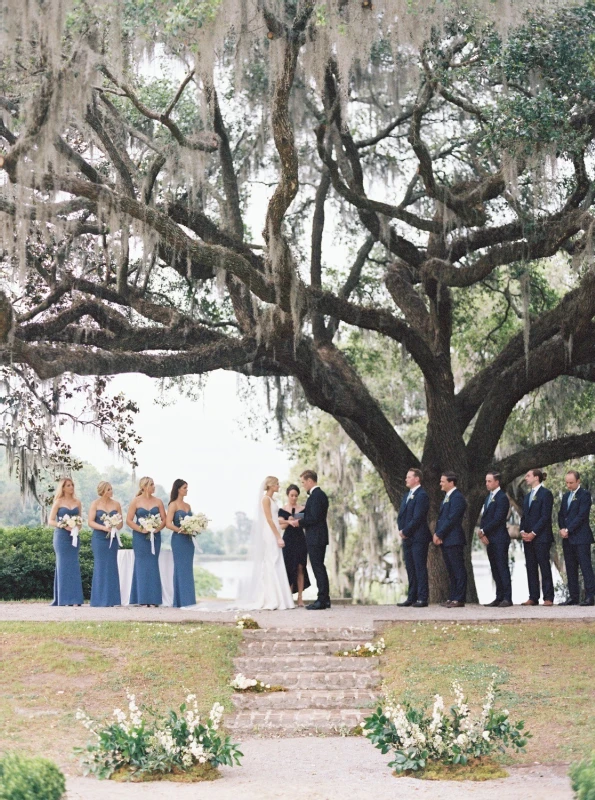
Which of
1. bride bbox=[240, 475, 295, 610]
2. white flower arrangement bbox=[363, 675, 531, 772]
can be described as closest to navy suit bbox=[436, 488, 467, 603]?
bride bbox=[240, 475, 295, 610]

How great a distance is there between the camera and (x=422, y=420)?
22.7 metres

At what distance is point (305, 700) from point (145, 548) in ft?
17.3

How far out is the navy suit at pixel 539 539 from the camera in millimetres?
13445

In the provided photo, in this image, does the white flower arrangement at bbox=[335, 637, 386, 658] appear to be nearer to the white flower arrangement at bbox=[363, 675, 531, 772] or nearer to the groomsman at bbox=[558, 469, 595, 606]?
the white flower arrangement at bbox=[363, 675, 531, 772]

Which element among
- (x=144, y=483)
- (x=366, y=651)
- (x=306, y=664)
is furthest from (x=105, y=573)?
(x=366, y=651)

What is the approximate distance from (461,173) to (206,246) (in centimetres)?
550

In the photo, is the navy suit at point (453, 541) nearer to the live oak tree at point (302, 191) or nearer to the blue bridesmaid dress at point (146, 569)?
the live oak tree at point (302, 191)

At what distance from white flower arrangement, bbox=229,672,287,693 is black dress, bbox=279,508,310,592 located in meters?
4.48

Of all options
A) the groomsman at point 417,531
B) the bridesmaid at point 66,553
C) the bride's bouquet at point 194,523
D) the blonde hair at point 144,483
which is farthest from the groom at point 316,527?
the bridesmaid at point 66,553

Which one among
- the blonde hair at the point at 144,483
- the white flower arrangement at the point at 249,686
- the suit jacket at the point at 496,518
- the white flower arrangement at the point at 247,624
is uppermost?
the blonde hair at the point at 144,483

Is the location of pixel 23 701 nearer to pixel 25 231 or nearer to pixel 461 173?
pixel 25 231

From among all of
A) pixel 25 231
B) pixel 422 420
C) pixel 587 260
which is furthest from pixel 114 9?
pixel 422 420

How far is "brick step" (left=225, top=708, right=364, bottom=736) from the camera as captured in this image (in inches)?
346

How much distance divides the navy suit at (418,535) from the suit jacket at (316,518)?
98 cm
